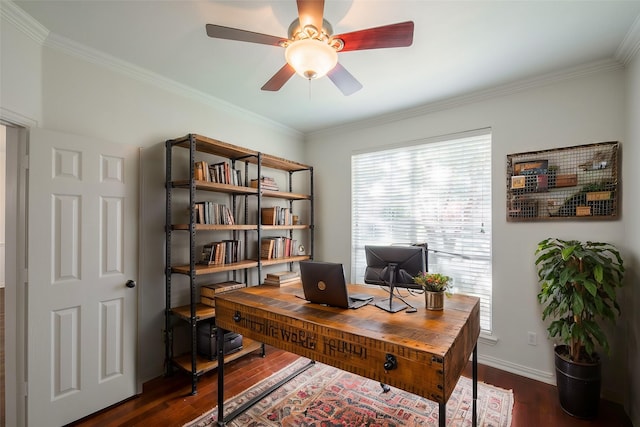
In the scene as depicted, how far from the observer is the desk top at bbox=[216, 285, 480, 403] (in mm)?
1187

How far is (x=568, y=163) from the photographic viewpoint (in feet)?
7.86

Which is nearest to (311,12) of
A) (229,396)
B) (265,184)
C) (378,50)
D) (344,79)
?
(344,79)

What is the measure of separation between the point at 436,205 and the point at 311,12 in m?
2.34

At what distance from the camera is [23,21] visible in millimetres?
1806

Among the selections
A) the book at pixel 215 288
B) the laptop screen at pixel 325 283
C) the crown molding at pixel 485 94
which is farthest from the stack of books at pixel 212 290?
the crown molding at pixel 485 94

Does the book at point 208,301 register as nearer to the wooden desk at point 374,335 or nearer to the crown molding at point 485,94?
the wooden desk at point 374,335

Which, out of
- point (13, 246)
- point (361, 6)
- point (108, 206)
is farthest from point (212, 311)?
point (361, 6)

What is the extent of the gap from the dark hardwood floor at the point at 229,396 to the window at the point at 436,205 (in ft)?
1.87

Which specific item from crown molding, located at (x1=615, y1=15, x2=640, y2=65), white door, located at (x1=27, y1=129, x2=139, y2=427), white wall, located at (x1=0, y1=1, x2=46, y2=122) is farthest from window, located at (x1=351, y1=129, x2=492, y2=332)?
white wall, located at (x1=0, y1=1, x2=46, y2=122)

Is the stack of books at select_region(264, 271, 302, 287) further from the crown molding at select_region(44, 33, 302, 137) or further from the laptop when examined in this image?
the crown molding at select_region(44, 33, 302, 137)

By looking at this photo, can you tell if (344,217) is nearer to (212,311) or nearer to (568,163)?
(212,311)

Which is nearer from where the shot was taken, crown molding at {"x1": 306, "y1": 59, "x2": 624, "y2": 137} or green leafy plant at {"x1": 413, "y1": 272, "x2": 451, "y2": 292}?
green leafy plant at {"x1": 413, "y1": 272, "x2": 451, "y2": 292}

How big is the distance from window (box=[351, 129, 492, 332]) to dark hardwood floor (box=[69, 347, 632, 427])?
571 mm

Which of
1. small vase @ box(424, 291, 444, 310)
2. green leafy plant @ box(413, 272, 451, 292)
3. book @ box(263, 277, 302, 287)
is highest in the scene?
green leafy plant @ box(413, 272, 451, 292)
